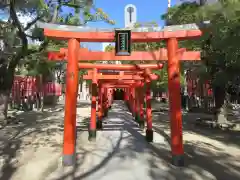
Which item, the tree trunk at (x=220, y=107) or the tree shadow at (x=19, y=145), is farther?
the tree trunk at (x=220, y=107)

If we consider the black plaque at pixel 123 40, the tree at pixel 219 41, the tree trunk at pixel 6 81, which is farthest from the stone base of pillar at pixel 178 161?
the tree trunk at pixel 6 81

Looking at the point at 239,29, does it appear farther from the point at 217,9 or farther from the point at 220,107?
the point at 220,107

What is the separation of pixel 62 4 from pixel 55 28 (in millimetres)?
7015

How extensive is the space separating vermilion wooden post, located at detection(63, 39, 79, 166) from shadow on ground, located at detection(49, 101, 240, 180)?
0.34 m

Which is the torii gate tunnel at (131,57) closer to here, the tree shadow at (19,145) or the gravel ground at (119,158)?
the gravel ground at (119,158)

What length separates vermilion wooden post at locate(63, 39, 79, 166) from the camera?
20.5 ft

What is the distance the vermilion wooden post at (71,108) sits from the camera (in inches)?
245

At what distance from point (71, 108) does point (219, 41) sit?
163 inches

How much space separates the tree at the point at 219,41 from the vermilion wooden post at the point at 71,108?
2873 mm

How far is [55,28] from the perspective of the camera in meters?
6.33

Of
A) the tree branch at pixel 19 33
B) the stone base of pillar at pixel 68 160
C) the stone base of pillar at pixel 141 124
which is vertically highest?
the tree branch at pixel 19 33

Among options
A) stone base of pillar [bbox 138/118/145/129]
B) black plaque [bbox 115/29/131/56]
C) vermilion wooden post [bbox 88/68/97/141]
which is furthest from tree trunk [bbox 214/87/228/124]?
black plaque [bbox 115/29/131/56]

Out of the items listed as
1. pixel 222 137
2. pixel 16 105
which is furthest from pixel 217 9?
pixel 16 105

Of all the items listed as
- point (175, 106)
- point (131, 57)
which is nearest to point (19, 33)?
point (131, 57)
